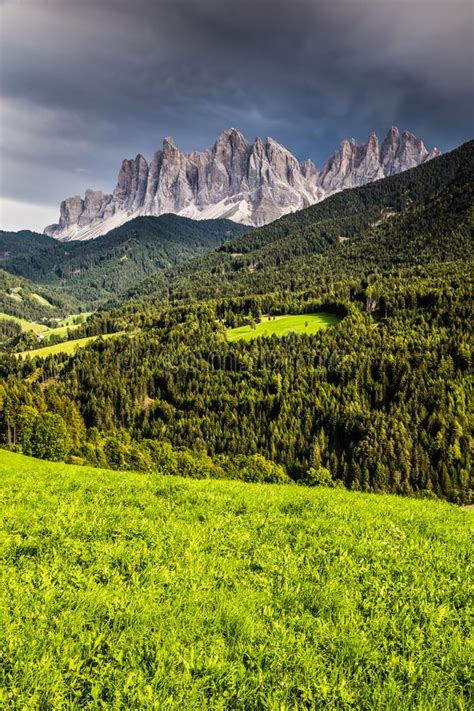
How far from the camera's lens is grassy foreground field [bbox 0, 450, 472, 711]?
565 cm

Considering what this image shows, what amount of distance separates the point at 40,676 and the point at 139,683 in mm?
1363

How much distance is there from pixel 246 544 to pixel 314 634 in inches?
158

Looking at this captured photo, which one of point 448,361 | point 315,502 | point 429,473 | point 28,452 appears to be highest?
point 448,361

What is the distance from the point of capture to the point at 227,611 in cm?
732

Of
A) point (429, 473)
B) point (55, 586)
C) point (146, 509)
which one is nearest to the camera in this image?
point (55, 586)

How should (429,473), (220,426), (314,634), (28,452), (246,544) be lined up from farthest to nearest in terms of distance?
(220,426) → (429,473) → (28,452) → (246,544) → (314,634)

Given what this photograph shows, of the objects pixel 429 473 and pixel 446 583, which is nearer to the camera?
pixel 446 583

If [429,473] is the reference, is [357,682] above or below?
above

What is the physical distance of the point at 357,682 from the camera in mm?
5914

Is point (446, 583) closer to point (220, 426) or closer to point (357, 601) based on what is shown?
point (357, 601)

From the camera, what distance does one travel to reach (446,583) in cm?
912

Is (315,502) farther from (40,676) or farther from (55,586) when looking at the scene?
(40,676)

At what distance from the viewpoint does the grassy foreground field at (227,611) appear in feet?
18.5

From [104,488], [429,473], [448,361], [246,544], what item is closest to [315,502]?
[246,544]
